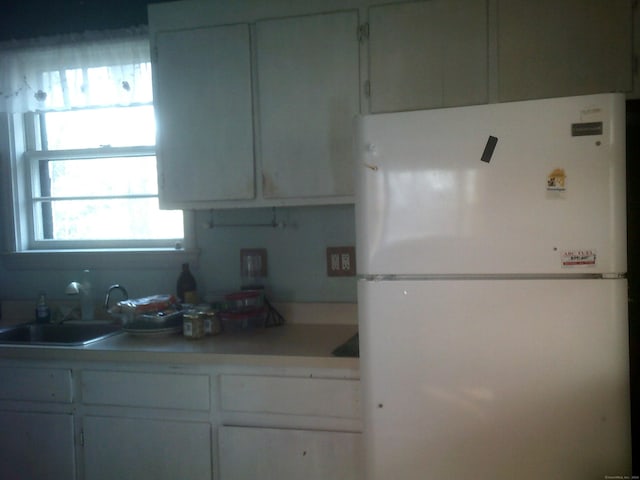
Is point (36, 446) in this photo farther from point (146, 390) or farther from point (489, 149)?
point (489, 149)

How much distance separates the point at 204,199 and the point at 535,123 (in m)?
1.34

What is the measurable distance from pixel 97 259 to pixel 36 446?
2.98 ft

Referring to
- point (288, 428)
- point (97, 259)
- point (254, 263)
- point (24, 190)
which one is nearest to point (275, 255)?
point (254, 263)

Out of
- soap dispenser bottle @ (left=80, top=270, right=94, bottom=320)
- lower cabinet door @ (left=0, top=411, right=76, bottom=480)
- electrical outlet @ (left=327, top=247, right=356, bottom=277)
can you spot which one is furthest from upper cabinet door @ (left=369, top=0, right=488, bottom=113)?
lower cabinet door @ (left=0, top=411, right=76, bottom=480)

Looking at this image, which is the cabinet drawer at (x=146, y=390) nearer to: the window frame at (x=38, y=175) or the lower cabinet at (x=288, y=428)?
the lower cabinet at (x=288, y=428)

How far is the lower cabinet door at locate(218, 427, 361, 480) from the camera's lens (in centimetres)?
174

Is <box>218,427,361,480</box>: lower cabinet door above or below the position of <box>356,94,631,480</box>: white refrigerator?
below

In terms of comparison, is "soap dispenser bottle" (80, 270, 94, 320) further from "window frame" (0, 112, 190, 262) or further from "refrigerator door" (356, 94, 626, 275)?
"refrigerator door" (356, 94, 626, 275)

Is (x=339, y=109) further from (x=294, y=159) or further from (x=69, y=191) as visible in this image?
(x=69, y=191)

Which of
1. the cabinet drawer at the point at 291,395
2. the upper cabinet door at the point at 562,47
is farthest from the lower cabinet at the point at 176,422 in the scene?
the upper cabinet door at the point at 562,47

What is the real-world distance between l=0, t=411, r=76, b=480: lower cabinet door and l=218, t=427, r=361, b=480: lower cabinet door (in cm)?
66

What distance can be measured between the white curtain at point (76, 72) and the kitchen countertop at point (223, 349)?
1177 mm

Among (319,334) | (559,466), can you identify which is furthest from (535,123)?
(319,334)

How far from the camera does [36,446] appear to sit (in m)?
2.03
